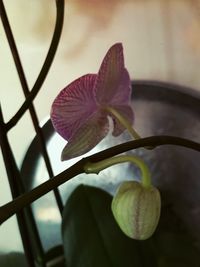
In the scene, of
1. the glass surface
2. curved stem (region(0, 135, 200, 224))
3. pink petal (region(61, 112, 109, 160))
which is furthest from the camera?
the glass surface

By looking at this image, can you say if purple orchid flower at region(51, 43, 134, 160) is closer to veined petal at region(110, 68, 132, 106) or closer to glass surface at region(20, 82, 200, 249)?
veined petal at region(110, 68, 132, 106)

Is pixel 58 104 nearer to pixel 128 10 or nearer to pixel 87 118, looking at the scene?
pixel 87 118

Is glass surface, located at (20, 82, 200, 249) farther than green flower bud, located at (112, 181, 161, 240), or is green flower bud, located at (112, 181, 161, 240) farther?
glass surface, located at (20, 82, 200, 249)

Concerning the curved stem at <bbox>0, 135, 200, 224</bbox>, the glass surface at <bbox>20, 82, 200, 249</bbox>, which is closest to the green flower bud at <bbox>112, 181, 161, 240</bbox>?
the curved stem at <bbox>0, 135, 200, 224</bbox>

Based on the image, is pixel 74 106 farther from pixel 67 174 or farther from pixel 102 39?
pixel 102 39

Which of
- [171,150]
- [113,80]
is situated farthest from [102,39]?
[113,80]

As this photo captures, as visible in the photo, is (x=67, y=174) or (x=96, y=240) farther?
(x=96, y=240)

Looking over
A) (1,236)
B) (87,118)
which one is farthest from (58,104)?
(1,236)
